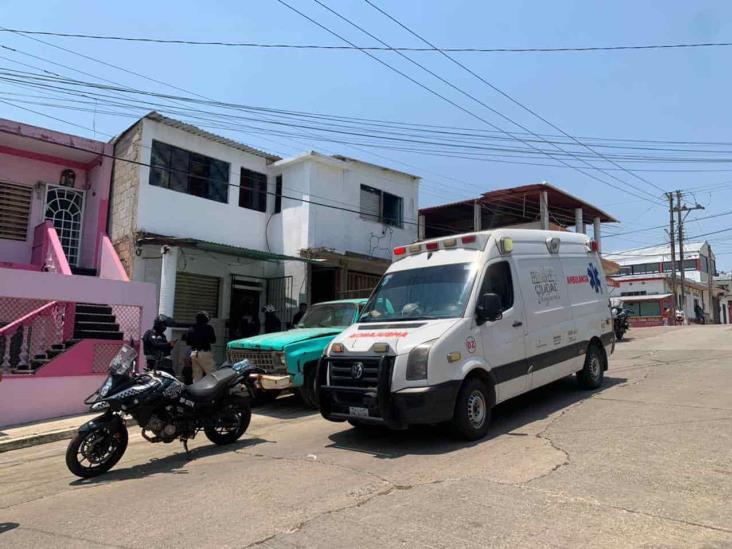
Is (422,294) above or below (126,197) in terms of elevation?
below

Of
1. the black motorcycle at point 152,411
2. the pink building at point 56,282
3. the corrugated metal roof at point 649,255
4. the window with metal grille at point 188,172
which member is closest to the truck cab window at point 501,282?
the black motorcycle at point 152,411

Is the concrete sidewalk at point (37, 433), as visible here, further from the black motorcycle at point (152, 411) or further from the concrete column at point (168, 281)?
the concrete column at point (168, 281)

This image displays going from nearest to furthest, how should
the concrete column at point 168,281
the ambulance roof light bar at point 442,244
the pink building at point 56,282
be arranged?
the ambulance roof light bar at point 442,244, the pink building at point 56,282, the concrete column at point 168,281

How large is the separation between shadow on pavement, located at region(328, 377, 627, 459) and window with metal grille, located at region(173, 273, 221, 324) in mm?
8836

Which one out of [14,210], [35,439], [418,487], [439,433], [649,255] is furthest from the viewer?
[649,255]

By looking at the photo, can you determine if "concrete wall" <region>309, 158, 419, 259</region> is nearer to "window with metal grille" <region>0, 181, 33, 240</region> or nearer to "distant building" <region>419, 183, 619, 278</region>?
"distant building" <region>419, 183, 619, 278</region>

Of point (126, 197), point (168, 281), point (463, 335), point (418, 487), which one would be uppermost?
point (126, 197)

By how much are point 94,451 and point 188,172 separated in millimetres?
10541

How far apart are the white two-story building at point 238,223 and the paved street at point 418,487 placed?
714cm

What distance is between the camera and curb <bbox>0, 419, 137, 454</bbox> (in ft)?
26.7

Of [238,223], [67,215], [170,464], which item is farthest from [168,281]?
[170,464]

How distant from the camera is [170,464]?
6.51 m

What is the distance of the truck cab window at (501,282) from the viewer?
7199mm

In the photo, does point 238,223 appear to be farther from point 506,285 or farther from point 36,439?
point 506,285
